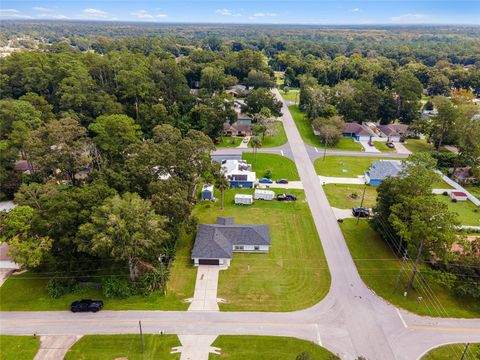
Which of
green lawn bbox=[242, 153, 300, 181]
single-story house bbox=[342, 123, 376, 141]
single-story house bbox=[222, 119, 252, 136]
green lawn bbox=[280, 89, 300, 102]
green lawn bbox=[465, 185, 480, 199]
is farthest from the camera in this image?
green lawn bbox=[280, 89, 300, 102]

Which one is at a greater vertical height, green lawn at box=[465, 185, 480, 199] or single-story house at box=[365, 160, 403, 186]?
single-story house at box=[365, 160, 403, 186]

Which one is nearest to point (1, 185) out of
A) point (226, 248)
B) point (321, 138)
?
point (226, 248)

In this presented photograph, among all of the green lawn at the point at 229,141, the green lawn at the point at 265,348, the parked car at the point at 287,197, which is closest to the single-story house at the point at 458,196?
the parked car at the point at 287,197

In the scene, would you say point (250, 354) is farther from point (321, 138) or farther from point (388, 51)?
point (388, 51)

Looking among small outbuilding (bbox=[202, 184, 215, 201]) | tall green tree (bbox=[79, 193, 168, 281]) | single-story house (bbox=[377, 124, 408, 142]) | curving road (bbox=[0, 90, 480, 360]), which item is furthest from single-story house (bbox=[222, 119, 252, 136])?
curving road (bbox=[0, 90, 480, 360])

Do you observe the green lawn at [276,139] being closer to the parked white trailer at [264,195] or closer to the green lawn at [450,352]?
the parked white trailer at [264,195]

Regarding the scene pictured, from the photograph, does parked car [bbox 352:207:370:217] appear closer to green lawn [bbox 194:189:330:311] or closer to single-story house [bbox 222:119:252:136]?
green lawn [bbox 194:189:330:311]
